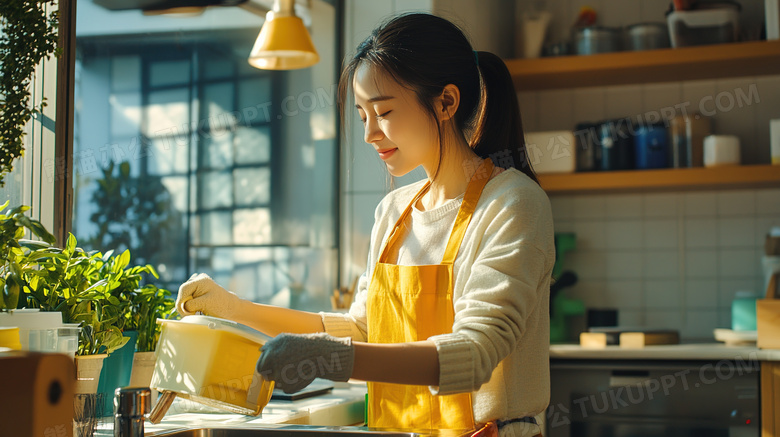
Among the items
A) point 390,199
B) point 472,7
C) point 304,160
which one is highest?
point 472,7

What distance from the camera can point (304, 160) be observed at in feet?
9.11

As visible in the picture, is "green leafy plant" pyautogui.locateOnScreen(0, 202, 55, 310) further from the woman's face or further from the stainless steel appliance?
the stainless steel appliance

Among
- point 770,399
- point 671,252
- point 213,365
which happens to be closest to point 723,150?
point 671,252

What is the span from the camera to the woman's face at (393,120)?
1.21m

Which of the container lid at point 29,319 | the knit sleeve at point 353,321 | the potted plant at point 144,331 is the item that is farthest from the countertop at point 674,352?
the container lid at point 29,319

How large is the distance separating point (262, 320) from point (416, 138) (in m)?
0.42

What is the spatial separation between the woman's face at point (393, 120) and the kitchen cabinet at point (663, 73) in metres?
1.77

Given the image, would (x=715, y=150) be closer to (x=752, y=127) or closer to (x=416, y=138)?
(x=752, y=127)

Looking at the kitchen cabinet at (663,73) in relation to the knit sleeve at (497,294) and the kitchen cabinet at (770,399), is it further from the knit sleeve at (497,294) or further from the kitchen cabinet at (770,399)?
the knit sleeve at (497,294)

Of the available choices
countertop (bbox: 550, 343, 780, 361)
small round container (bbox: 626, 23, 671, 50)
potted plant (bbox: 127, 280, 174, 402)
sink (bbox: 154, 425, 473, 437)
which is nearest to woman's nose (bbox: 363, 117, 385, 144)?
sink (bbox: 154, 425, 473, 437)

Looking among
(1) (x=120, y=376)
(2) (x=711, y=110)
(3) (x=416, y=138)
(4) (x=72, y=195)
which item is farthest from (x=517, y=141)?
(2) (x=711, y=110)

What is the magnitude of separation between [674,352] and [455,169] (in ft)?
5.06

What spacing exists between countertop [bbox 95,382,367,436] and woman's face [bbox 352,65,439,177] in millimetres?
491

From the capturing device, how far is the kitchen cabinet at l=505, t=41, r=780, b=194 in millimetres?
2744
